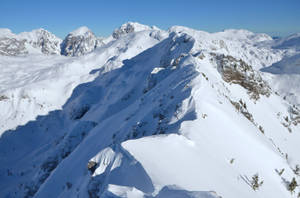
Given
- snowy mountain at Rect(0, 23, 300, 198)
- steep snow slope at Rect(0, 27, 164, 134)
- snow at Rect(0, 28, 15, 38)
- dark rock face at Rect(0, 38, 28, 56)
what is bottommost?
snowy mountain at Rect(0, 23, 300, 198)

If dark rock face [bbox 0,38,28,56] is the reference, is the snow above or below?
above

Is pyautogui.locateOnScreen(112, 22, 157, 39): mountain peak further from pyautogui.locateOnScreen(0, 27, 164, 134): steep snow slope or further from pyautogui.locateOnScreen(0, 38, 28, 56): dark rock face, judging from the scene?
pyautogui.locateOnScreen(0, 27, 164, 134): steep snow slope

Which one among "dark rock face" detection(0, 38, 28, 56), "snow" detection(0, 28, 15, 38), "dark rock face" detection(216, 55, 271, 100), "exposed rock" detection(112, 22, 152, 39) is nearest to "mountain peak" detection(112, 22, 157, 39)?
"exposed rock" detection(112, 22, 152, 39)

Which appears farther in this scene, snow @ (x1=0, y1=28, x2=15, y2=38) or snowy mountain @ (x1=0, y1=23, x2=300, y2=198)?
snow @ (x1=0, y1=28, x2=15, y2=38)

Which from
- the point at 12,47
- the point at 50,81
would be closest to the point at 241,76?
the point at 50,81

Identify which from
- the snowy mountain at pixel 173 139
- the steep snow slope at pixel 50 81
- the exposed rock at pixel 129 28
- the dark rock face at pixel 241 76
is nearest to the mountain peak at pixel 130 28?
the exposed rock at pixel 129 28

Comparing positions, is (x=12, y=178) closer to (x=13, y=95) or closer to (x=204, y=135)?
(x=13, y=95)

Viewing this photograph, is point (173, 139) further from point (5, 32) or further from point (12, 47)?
point (5, 32)
